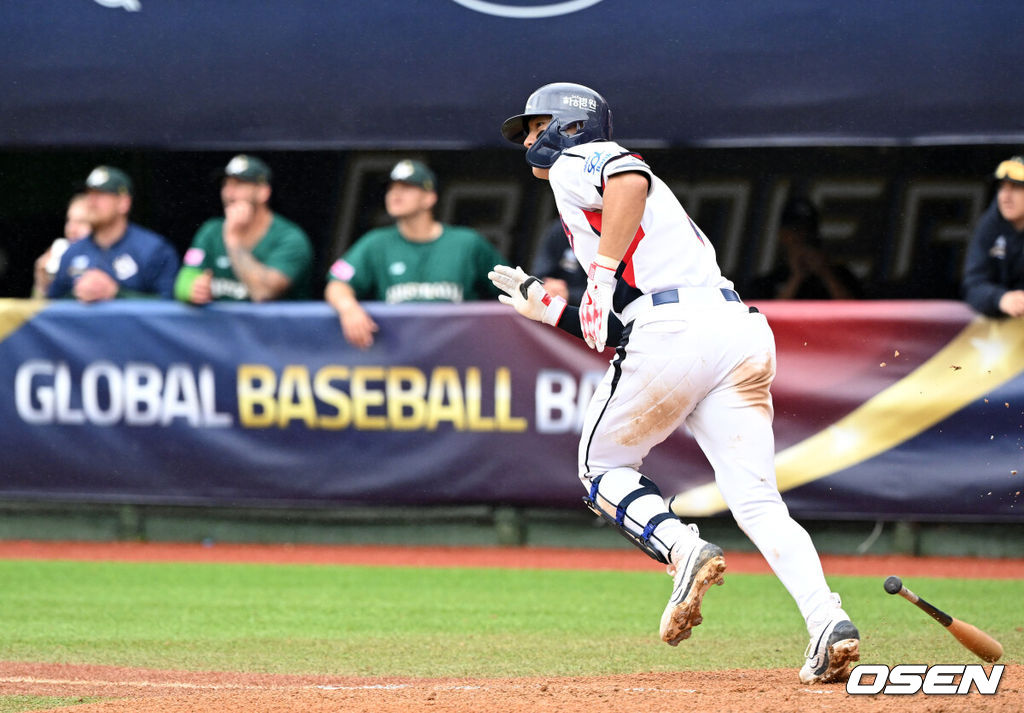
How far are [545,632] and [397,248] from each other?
366cm

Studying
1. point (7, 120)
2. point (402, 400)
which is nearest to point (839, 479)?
point (402, 400)

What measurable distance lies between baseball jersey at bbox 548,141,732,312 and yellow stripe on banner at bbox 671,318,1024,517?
12.7 ft

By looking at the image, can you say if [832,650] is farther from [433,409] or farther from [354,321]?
[354,321]

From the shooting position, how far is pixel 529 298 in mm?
5332

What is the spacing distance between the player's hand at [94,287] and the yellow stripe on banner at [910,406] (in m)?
3.95

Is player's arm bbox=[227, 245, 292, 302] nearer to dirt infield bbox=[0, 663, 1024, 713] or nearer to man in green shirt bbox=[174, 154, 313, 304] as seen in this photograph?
man in green shirt bbox=[174, 154, 313, 304]

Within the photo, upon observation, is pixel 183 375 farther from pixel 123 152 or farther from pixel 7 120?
pixel 123 152

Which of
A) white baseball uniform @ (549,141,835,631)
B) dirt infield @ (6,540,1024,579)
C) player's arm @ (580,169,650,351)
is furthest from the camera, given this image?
dirt infield @ (6,540,1024,579)

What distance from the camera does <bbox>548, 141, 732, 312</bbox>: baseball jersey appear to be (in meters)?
5.12

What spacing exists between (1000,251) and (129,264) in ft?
18.4

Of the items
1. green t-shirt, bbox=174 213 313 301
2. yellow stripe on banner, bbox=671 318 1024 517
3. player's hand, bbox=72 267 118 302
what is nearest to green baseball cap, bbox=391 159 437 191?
green t-shirt, bbox=174 213 313 301

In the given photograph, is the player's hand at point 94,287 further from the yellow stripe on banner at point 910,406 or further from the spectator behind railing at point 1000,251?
the spectator behind railing at point 1000,251

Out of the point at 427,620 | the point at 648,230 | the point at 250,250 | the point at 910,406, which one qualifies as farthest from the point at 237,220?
the point at 648,230

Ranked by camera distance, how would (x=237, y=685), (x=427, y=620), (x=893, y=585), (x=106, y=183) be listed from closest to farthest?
(x=893, y=585) < (x=237, y=685) < (x=427, y=620) < (x=106, y=183)
